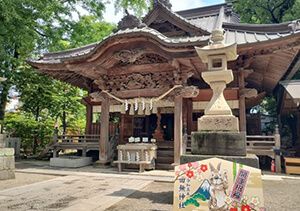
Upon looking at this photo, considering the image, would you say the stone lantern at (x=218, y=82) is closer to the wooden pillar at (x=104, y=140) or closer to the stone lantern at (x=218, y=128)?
the stone lantern at (x=218, y=128)

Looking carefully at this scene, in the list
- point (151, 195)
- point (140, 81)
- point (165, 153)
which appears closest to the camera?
point (151, 195)

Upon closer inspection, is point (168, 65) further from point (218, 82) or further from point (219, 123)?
point (219, 123)

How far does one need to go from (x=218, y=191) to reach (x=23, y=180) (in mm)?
6957

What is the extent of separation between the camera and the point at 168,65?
36.3ft

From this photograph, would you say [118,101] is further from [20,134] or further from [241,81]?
[20,134]

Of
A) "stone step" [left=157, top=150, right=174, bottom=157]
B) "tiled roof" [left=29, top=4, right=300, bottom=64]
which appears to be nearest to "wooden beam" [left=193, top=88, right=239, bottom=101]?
"tiled roof" [left=29, top=4, right=300, bottom=64]

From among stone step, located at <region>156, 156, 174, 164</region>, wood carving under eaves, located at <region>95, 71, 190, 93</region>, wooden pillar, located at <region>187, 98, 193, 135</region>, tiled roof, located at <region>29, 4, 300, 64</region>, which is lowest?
stone step, located at <region>156, 156, 174, 164</region>

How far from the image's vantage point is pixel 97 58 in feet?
36.0

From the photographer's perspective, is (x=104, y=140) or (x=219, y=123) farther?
(x=104, y=140)

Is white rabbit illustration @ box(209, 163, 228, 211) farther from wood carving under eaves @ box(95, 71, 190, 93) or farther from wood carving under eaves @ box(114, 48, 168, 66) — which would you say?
wood carving under eaves @ box(114, 48, 168, 66)

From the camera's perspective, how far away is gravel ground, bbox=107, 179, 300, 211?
5.35m

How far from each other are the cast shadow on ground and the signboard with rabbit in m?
1.61

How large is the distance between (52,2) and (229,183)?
12608 mm

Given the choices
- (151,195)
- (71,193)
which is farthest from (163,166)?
(71,193)
